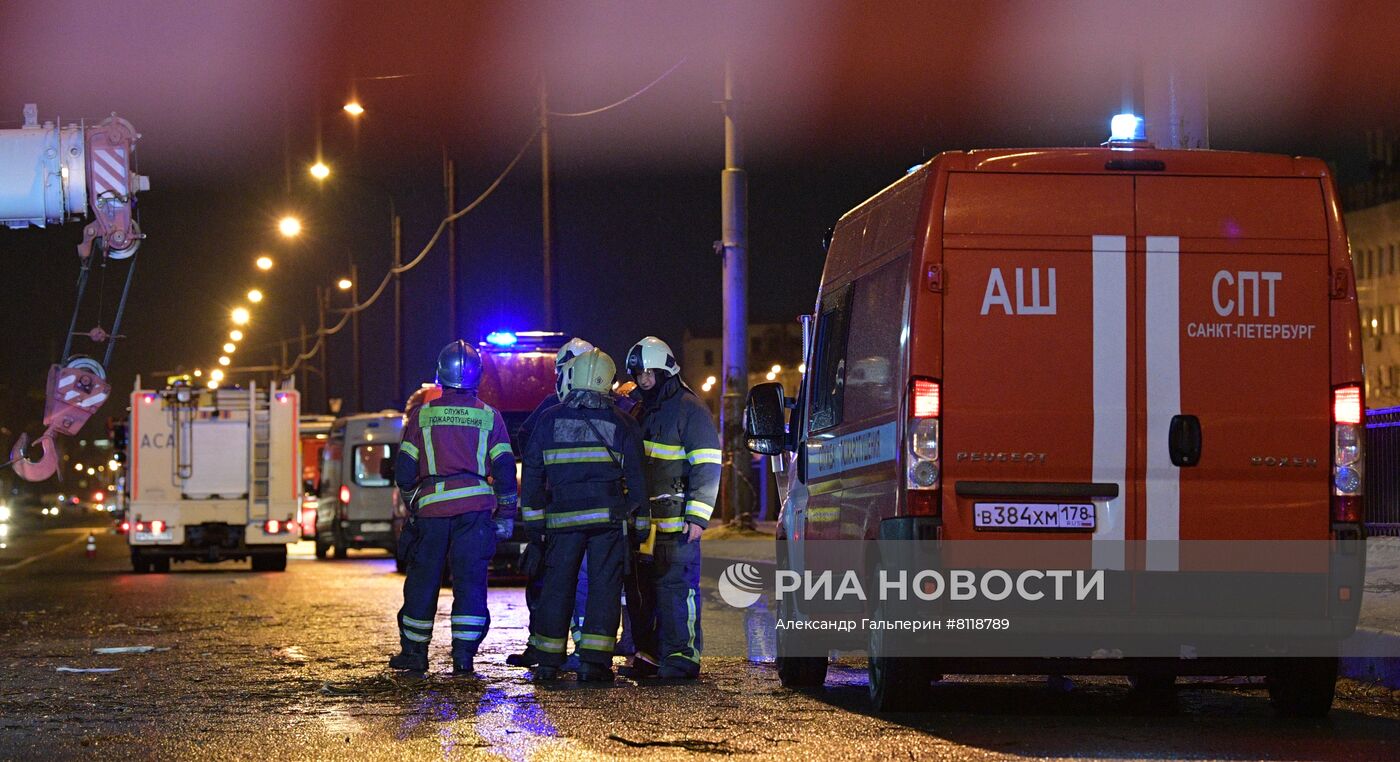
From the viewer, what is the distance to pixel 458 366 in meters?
11.2

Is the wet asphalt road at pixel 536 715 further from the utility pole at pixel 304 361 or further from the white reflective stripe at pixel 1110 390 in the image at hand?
the utility pole at pixel 304 361

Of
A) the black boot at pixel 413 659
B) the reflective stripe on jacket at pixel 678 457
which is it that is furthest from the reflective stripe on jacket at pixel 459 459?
the reflective stripe on jacket at pixel 678 457

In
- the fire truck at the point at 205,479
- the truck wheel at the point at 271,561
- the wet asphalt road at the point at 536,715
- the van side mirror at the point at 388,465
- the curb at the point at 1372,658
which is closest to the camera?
the wet asphalt road at the point at 536,715

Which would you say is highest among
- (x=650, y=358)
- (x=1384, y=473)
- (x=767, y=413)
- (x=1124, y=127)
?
(x=1124, y=127)

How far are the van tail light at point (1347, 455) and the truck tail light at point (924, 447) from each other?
1.56 m

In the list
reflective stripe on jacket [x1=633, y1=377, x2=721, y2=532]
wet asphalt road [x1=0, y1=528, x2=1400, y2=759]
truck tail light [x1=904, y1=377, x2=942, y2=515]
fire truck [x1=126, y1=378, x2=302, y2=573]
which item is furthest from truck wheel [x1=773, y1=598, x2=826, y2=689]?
fire truck [x1=126, y1=378, x2=302, y2=573]

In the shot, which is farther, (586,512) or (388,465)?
(388,465)

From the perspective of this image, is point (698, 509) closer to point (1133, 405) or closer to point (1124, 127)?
point (1124, 127)

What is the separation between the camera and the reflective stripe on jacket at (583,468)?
34.2 feet

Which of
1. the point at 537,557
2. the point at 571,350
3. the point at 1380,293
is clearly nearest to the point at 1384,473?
the point at 571,350

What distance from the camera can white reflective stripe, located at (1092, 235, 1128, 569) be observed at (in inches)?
316

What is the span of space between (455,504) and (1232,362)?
14.8ft

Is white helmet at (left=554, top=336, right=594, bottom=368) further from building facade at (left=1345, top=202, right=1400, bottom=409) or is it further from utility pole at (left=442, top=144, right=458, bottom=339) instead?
building facade at (left=1345, top=202, right=1400, bottom=409)

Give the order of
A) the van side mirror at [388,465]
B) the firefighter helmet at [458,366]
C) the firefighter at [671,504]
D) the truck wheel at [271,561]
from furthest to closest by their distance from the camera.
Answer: the truck wheel at [271,561] < the van side mirror at [388,465] < the firefighter helmet at [458,366] < the firefighter at [671,504]
